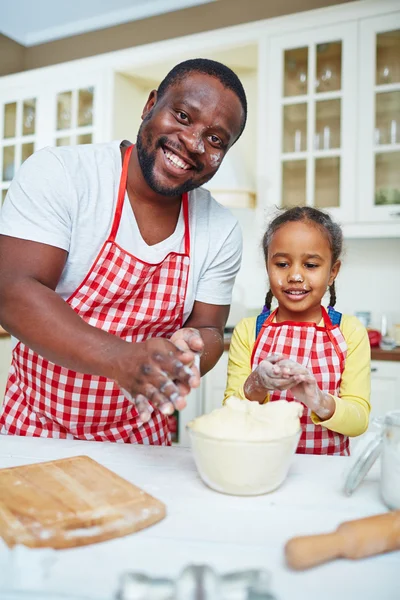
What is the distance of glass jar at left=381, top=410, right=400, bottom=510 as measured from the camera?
0.69m

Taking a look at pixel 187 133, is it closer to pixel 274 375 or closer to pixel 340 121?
pixel 274 375

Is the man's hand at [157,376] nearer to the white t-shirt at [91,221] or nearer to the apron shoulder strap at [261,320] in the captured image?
the white t-shirt at [91,221]

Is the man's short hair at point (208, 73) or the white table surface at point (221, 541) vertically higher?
the man's short hair at point (208, 73)

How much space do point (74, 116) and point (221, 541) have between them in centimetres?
295

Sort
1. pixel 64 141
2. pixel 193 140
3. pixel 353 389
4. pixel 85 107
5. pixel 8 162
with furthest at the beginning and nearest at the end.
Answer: pixel 8 162
pixel 64 141
pixel 85 107
pixel 353 389
pixel 193 140

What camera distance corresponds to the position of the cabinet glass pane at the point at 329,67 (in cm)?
251

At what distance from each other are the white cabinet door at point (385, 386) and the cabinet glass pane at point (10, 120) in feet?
8.43

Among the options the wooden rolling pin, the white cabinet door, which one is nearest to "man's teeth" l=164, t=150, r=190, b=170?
the wooden rolling pin

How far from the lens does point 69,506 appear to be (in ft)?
2.15

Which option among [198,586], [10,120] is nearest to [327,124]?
[10,120]

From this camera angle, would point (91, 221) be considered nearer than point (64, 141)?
Yes

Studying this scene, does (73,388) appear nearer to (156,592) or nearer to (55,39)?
(156,592)

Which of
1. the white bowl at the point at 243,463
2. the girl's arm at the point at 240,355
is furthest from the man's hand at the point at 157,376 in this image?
the girl's arm at the point at 240,355

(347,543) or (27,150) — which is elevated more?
(27,150)
